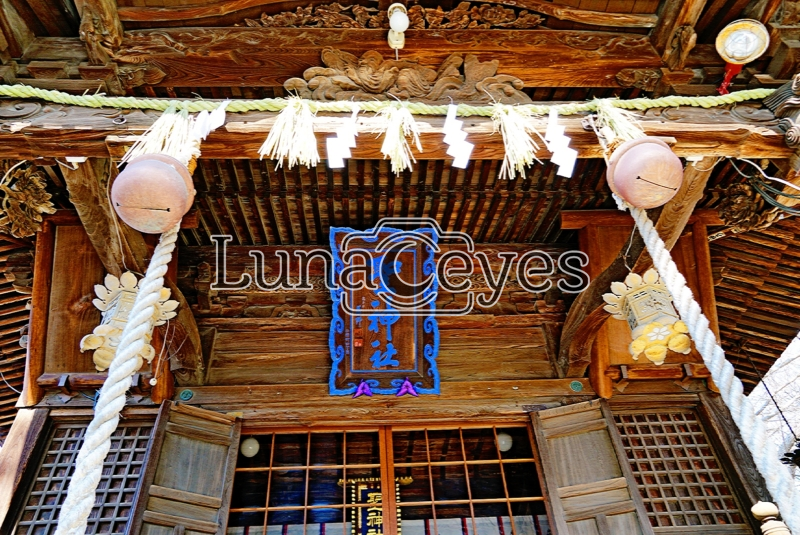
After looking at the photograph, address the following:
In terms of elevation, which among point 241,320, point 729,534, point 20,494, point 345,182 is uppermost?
point 345,182

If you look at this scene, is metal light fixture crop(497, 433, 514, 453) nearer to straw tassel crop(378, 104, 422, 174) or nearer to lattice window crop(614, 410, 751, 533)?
lattice window crop(614, 410, 751, 533)

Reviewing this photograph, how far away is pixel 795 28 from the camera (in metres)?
3.71

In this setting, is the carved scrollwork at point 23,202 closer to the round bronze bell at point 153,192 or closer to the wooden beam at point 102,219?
the wooden beam at point 102,219

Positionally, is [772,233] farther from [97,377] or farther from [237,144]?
[97,377]

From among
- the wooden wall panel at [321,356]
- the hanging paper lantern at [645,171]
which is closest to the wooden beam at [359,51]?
the hanging paper lantern at [645,171]

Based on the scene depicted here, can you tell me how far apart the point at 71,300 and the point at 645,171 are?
12.2ft

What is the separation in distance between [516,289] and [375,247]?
1.26m

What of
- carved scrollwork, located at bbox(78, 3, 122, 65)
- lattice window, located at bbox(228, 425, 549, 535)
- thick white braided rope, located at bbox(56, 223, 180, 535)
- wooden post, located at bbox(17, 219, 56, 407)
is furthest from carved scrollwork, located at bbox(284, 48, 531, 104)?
lattice window, located at bbox(228, 425, 549, 535)

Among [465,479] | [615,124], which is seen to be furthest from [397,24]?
[465,479]

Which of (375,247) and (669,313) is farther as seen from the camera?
(375,247)

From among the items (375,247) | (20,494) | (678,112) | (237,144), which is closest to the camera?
(237,144)

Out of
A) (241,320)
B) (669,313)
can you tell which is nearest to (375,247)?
(241,320)

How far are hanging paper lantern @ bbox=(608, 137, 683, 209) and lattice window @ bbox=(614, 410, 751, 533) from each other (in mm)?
2269

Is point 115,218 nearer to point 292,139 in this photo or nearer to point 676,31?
point 292,139
